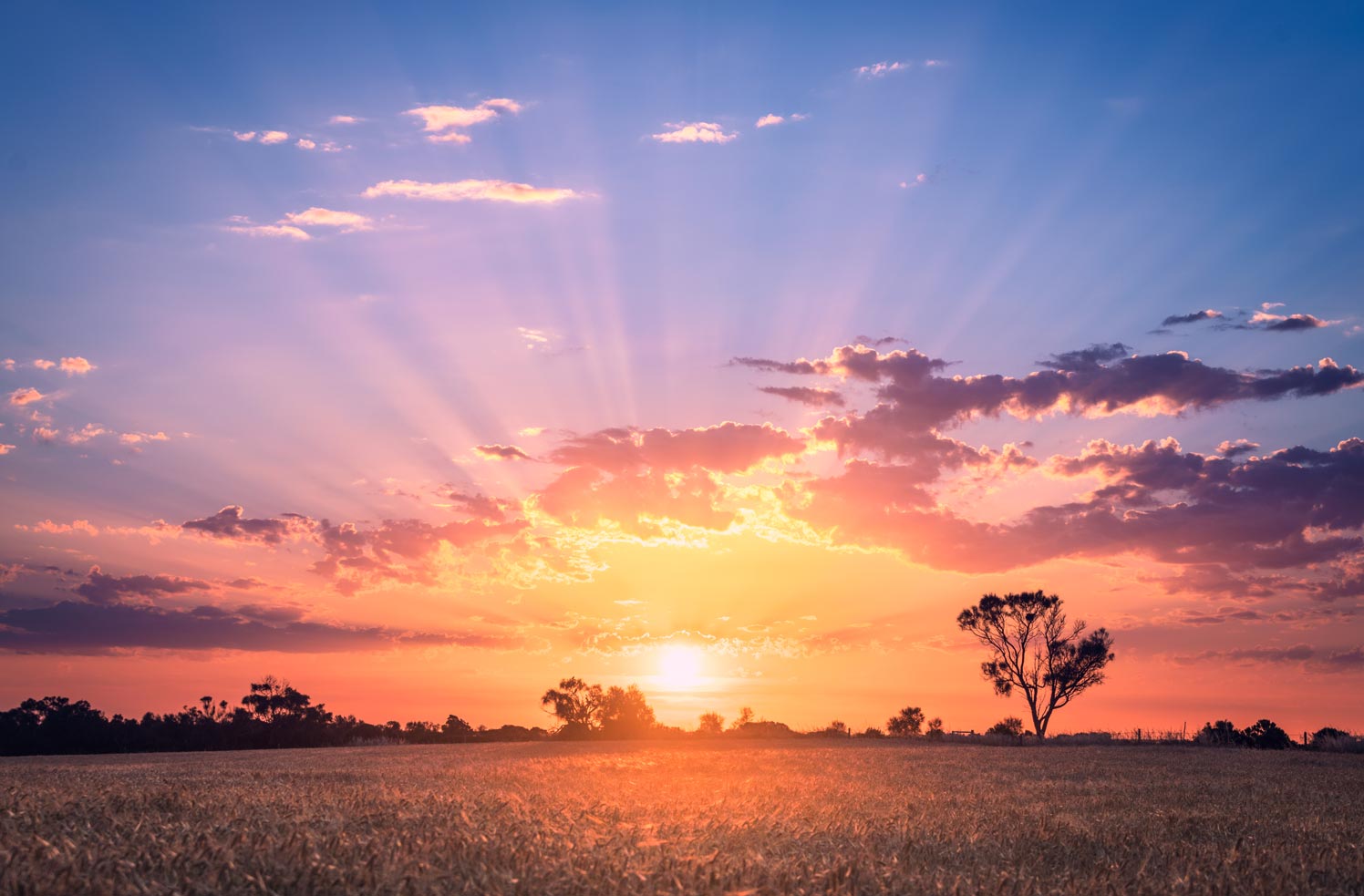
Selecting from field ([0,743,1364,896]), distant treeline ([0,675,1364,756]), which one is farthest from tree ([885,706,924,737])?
field ([0,743,1364,896])

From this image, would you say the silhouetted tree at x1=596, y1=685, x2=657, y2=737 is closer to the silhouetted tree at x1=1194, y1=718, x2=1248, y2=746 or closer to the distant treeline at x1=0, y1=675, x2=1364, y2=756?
the distant treeline at x1=0, y1=675, x2=1364, y2=756

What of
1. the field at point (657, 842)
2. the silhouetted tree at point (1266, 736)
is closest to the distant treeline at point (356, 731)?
the silhouetted tree at point (1266, 736)

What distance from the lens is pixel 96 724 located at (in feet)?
223

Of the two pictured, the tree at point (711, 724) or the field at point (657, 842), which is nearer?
the field at point (657, 842)

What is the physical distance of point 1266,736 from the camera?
209 ft

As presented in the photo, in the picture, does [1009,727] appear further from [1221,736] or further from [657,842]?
[657,842]

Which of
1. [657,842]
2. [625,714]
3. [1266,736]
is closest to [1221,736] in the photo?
[1266,736]

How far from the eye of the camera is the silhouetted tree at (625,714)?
68.4m

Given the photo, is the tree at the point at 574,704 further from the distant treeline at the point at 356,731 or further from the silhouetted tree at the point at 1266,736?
the silhouetted tree at the point at 1266,736

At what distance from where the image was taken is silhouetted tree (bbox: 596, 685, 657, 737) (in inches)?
2693

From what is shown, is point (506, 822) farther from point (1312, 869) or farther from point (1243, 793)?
point (1243, 793)

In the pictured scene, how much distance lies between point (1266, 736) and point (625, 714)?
46491 mm

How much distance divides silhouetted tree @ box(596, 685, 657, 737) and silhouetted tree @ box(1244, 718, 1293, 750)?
43.4 metres

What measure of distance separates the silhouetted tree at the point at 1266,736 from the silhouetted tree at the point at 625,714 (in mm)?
43381
